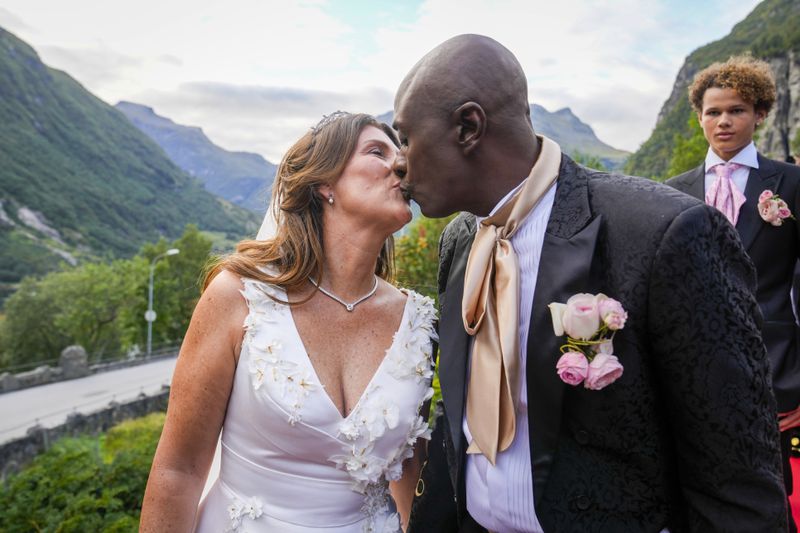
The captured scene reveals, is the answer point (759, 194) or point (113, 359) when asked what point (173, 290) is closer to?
point (113, 359)

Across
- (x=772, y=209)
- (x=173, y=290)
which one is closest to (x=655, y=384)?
(x=772, y=209)

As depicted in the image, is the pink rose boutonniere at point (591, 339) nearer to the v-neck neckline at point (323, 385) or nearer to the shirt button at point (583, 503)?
the shirt button at point (583, 503)

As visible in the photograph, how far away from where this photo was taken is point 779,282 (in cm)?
346

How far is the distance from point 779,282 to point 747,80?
1207 mm

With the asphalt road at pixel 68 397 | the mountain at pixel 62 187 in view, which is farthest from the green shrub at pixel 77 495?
the mountain at pixel 62 187

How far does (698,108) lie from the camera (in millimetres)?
4055

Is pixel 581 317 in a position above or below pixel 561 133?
below

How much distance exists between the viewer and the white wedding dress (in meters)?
2.88

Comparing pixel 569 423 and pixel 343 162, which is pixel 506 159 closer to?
pixel 569 423

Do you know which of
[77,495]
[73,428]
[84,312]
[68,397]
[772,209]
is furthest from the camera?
[84,312]

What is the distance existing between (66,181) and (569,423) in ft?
550

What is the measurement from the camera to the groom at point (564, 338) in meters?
1.66

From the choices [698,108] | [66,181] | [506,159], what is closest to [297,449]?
[506,159]

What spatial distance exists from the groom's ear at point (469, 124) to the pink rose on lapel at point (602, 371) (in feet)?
2.56
